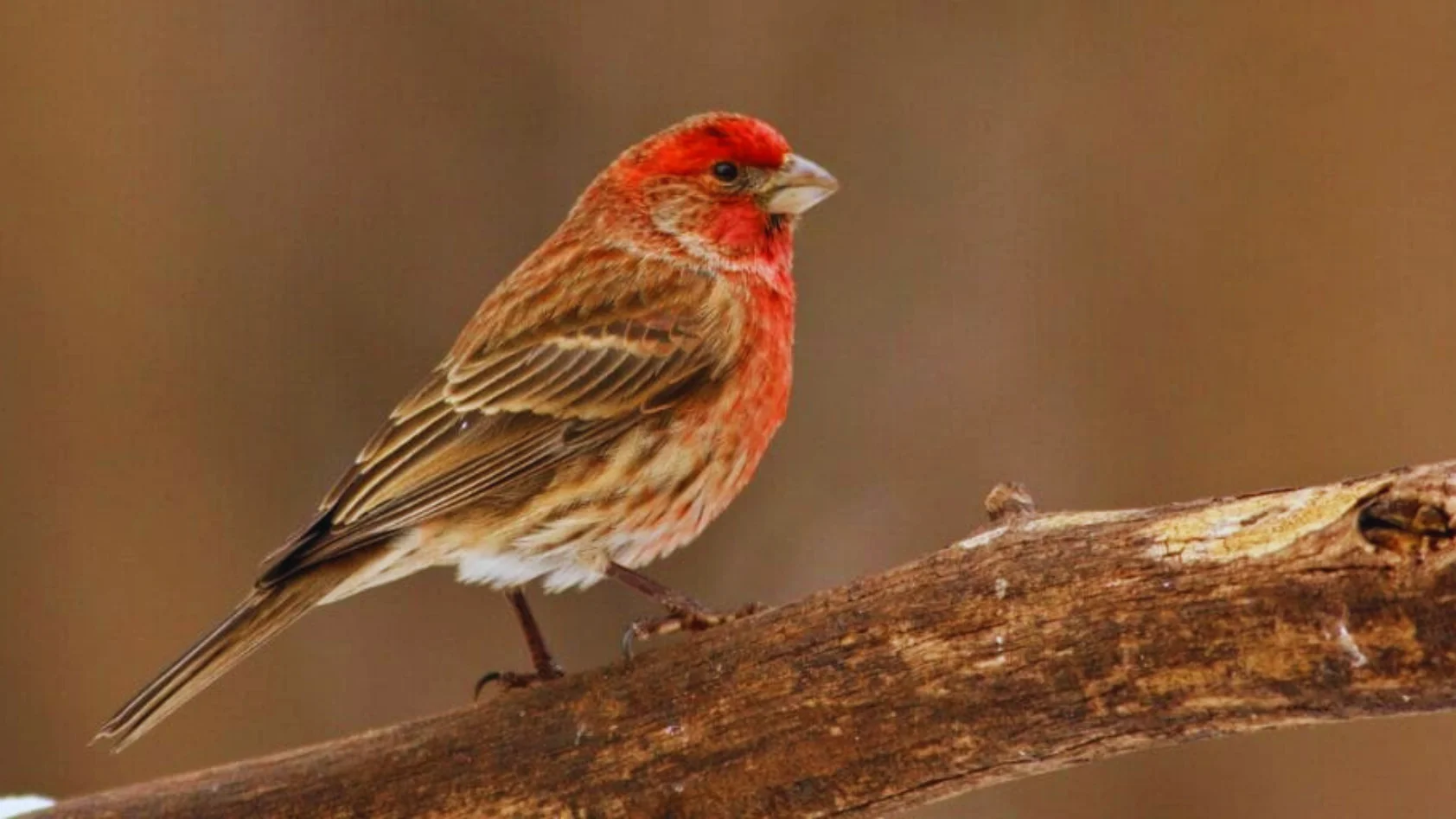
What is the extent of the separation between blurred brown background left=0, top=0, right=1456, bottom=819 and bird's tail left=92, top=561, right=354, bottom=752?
2107mm

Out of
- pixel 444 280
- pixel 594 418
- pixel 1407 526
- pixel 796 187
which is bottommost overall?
pixel 1407 526

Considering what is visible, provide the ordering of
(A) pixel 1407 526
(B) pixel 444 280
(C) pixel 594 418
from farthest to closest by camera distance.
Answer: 1. (B) pixel 444 280
2. (C) pixel 594 418
3. (A) pixel 1407 526

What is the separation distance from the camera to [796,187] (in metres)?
4.53

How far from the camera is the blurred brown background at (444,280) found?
5.87 metres

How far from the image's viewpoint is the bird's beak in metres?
4.52

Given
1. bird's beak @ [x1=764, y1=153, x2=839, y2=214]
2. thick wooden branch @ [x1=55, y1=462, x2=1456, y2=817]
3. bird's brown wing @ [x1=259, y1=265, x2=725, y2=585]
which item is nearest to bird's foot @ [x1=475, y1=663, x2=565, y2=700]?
thick wooden branch @ [x1=55, y1=462, x2=1456, y2=817]

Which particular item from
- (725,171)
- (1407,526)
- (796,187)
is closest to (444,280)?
(725,171)

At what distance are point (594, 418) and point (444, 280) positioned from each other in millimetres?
2004

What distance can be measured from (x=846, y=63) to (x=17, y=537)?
309cm

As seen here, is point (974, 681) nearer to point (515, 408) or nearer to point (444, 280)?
point (515, 408)

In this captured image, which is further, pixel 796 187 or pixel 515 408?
pixel 796 187

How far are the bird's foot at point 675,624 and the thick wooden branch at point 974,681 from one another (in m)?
0.08

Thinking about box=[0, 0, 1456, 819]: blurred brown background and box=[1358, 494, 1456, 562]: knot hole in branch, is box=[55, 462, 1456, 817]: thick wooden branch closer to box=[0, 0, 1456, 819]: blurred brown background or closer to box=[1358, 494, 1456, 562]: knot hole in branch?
box=[1358, 494, 1456, 562]: knot hole in branch

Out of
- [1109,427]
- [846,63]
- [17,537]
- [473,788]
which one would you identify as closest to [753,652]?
[473,788]
